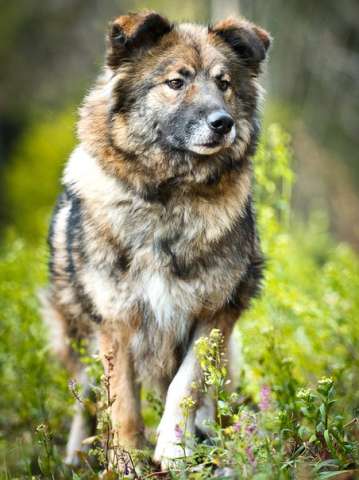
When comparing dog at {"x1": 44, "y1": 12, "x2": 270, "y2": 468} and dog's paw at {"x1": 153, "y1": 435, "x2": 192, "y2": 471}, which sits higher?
dog at {"x1": 44, "y1": 12, "x2": 270, "y2": 468}

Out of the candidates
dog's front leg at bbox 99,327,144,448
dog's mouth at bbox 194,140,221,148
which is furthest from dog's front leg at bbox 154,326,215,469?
dog's mouth at bbox 194,140,221,148

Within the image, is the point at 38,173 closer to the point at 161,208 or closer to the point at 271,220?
the point at 271,220

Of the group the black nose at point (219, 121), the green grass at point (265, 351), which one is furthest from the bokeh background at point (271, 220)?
the black nose at point (219, 121)

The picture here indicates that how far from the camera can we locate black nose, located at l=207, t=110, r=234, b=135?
4.21 m

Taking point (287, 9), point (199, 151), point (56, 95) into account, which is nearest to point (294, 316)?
point (199, 151)

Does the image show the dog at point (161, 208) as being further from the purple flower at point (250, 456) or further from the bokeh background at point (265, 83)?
the bokeh background at point (265, 83)

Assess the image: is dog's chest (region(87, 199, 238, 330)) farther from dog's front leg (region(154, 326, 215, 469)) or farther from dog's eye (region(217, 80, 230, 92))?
dog's eye (region(217, 80, 230, 92))

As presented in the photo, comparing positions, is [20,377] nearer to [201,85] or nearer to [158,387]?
[158,387]

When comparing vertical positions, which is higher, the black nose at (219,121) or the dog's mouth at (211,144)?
the black nose at (219,121)

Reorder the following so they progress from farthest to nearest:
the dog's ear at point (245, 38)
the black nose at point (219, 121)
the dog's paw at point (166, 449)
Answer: the dog's ear at point (245, 38) < the black nose at point (219, 121) < the dog's paw at point (166, 449)

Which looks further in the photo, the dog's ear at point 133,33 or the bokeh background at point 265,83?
the bokeh background at point 265,83

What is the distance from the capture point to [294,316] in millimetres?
5871

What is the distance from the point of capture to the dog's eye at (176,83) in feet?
14.5

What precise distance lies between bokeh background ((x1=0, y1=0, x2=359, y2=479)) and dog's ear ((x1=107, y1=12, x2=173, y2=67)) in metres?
0.60
